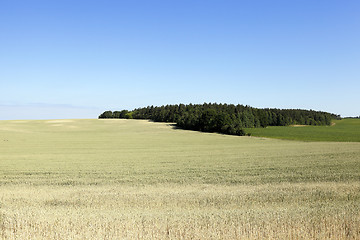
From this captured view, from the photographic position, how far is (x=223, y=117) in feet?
250

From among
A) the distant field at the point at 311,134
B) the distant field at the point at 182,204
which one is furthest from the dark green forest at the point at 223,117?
the distant field at the point at 182,204

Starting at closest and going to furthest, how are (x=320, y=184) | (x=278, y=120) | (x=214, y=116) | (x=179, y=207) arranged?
(x=179, y=207) < (x=320, y=184) < (x=214, y=116) < (x=278, y=120)

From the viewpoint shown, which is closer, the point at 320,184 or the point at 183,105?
the point at 320,184

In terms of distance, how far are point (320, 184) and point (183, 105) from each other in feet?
372

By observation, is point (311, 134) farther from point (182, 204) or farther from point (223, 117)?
point (182, 204)

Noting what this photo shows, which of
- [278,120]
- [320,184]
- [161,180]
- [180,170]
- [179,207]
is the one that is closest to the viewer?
[179,207]

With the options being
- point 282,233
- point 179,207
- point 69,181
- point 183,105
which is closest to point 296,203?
point 282,233

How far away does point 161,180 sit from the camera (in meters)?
16.4

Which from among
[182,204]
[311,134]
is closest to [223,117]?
[311,134]

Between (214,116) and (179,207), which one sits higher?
(214,116)

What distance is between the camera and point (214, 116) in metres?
78.0

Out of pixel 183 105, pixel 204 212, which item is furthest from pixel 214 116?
pixel 204 212

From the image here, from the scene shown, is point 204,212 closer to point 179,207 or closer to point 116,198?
point 179,207

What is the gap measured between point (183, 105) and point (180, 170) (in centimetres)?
10792
